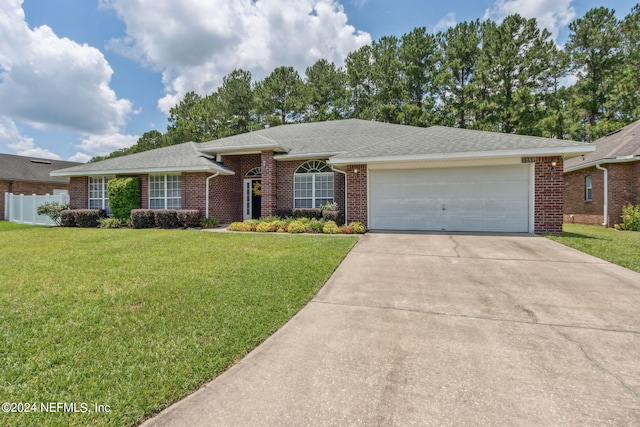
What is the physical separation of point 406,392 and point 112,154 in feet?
219

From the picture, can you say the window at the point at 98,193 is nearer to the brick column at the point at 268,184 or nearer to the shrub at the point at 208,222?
the shrub at the point at 208,222

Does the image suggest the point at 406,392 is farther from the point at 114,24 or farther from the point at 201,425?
the point at 114,24

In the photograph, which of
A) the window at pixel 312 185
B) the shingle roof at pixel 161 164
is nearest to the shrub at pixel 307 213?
the window at pixel 312 185

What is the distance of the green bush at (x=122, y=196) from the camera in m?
13.6

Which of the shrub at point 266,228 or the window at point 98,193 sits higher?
the window at point 98,193

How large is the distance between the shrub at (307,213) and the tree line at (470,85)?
710 inches

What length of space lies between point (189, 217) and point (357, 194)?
23.8ft

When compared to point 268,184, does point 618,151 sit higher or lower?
higher

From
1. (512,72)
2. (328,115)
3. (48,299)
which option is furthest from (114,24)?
(512,72)

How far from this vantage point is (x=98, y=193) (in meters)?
15.2

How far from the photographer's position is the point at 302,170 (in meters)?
13.4

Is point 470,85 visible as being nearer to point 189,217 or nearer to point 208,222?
point 208,222

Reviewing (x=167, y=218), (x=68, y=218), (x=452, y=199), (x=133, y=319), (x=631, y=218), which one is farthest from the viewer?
(x=68, y=218)

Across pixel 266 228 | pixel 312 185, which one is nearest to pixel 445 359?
pixel 266 228
